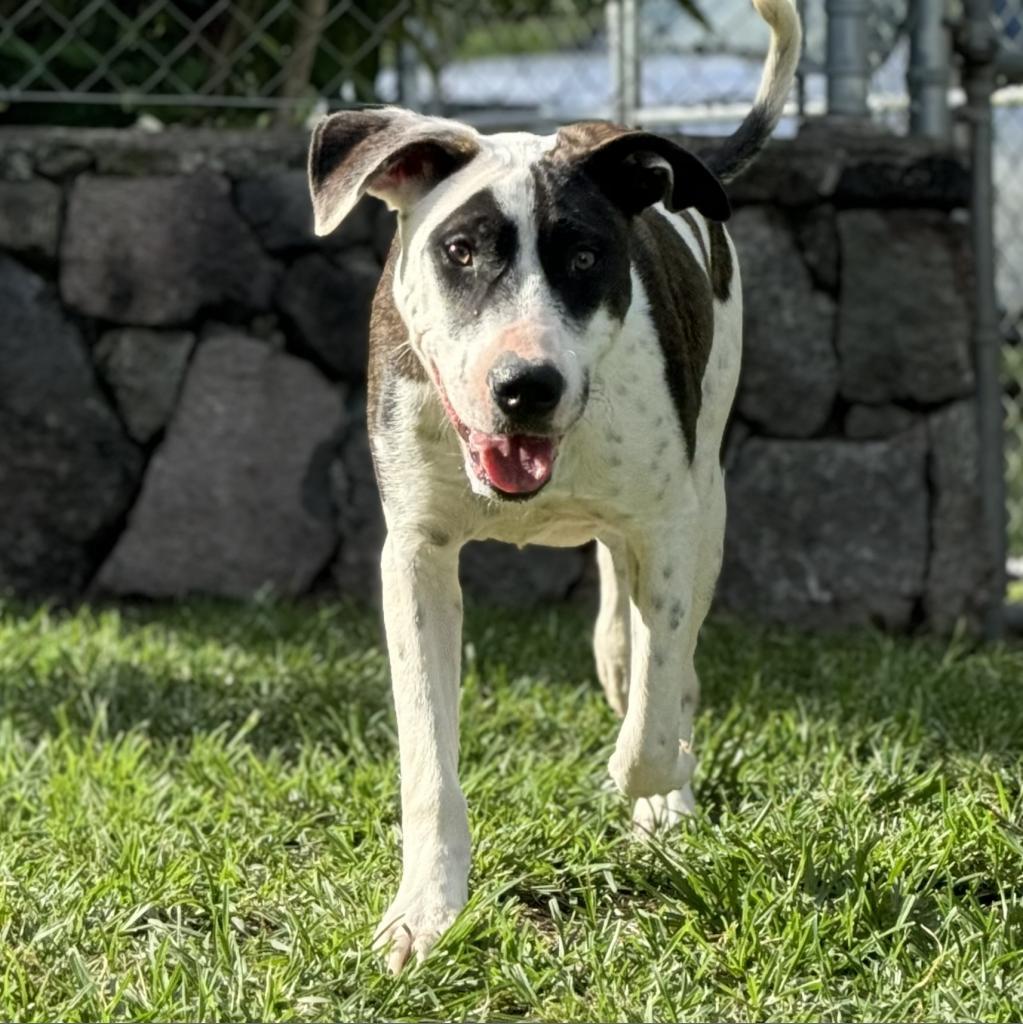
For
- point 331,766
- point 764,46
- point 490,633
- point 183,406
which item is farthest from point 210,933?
point 764,46

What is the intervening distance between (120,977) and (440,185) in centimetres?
125

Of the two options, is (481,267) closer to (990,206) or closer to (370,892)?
(370,892)

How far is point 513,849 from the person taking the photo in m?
3.13

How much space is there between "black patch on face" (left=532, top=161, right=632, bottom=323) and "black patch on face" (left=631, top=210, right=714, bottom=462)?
0.26m

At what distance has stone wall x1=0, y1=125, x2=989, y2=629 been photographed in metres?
5.45

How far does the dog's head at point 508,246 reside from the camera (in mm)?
2631

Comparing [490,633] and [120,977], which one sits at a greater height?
[120,977]

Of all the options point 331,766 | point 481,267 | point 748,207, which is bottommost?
point 331,766

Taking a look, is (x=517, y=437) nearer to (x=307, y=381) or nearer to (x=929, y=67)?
(x=307, y=381)

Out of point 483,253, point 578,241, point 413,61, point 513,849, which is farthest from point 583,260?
point 413,61

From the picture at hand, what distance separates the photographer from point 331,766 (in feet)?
12.2

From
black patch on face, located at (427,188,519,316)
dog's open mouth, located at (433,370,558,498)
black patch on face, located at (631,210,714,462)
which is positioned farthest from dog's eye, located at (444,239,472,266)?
black patch on face, located at (631,210,714,462)

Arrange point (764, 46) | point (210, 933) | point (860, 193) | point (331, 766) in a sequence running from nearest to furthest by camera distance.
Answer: point (210, 933), point (331, 766), point (860, 193), point (764, 46)

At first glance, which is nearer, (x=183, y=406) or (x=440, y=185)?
(x=440, y=185)
